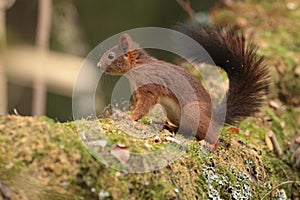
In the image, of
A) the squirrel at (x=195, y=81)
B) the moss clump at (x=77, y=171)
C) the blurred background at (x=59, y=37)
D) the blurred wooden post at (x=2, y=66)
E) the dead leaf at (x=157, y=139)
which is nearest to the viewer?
the moss clump at (x=77, y=171)

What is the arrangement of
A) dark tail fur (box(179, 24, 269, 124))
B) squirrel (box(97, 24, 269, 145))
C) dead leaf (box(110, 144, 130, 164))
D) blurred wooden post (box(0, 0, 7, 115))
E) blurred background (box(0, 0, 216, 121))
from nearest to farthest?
1. dead leaf (box(110, 144, 130, 164))
2. squirrel (box(97, 24, 269, 145))
3. dark tail fur (box(179, 24, 269, 124))
4. blurred wooden post (box(0, 0, 7, 115))
5. blurred background (box(0, 0, 216, 121))

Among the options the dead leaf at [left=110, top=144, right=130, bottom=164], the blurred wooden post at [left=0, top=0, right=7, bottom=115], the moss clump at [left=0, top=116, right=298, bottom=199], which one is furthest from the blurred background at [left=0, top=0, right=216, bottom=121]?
the dead leaf at [left=110, top=144, right=130, bottom=164]

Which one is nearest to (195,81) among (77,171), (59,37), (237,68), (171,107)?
(171,107)

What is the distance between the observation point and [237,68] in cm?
268

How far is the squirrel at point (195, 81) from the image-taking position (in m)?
2.42

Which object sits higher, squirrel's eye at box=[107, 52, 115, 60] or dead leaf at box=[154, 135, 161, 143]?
squirrel's eye at box=[107, 52, 115, 60]

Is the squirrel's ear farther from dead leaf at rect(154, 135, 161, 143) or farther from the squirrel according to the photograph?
dead leaf at rect(154, 135, 161, 143)

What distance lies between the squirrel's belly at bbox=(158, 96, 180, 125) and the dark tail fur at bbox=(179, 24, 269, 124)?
0.25 metres

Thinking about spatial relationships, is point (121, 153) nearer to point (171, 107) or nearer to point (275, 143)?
point (171, 107)

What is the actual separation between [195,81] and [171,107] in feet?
0.53

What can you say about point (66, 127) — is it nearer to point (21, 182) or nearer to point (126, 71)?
point (21, 182)

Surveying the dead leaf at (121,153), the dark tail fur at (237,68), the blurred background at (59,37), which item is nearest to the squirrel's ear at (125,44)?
the dark tail fur at (237,68)

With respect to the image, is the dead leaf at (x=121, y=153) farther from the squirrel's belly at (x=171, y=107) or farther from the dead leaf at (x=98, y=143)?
the squirrel's belly at (x=171, y=107)

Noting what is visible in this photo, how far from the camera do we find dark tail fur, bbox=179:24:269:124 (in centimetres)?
264
